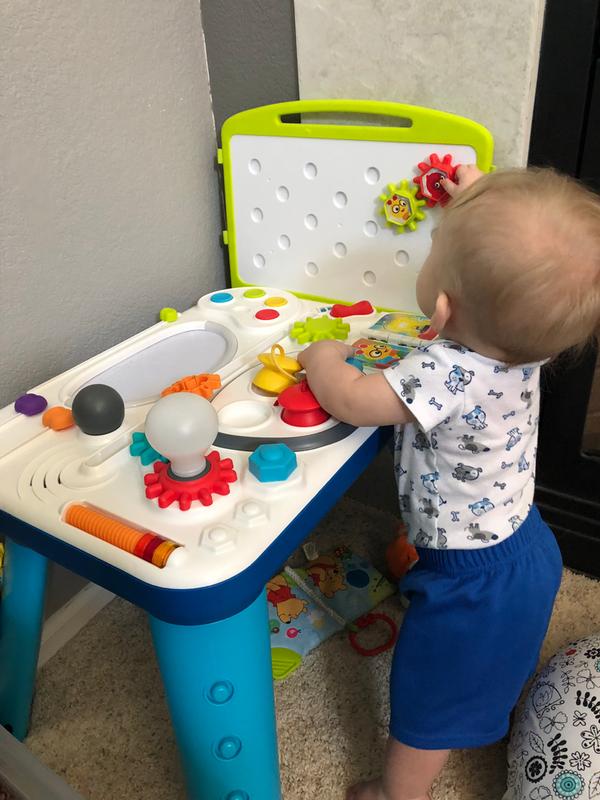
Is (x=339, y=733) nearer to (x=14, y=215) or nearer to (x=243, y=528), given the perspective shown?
(x=243, y=528)

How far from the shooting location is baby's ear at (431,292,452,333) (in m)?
0.51

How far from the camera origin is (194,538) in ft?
1.54

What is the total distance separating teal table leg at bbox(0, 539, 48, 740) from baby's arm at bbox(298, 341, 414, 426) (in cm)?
34

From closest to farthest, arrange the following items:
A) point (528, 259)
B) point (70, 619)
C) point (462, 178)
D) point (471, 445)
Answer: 1. point (528, 259)
2. point (471, 445)
3. point (462, 178)
4. point (70, 619)

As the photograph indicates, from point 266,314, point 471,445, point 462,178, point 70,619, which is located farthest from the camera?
point 70,619

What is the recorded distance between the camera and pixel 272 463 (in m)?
0.51

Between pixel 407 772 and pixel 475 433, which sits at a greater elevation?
pixel 475 433

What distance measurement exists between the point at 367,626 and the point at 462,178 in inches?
23.8

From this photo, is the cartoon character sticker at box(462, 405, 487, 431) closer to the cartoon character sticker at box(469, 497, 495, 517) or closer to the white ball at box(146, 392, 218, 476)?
the cartoon character sticker at box(469, 497, 495, 517)

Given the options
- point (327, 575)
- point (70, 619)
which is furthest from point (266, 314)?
point (70, 619)

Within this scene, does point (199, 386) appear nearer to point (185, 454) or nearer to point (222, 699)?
point (185, 454)

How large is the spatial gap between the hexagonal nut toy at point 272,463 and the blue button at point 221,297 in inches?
14.2

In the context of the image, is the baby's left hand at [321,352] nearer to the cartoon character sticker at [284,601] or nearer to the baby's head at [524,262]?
the baby's head at [524,262]

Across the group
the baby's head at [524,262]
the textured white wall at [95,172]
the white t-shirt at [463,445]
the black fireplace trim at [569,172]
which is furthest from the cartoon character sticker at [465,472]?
the textured white wall at [95,172]
